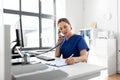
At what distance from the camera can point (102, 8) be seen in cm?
460

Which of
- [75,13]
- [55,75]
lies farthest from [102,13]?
[55,75]

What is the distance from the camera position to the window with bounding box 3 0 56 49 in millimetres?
4047

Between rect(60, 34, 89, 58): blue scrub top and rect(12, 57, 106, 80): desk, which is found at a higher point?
rect(60, 34, 89, 58): blue scrub top

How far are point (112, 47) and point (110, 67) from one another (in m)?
0.56

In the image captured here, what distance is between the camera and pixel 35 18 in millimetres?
4480

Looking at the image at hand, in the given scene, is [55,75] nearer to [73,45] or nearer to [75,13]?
[73,45]

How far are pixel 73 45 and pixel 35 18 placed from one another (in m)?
2.95

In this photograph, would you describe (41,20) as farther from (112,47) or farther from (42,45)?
(112,47)

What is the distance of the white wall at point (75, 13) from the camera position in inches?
190

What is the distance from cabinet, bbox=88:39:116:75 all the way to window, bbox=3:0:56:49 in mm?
1475

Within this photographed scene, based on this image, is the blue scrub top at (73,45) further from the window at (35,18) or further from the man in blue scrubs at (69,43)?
the window at (35,18)

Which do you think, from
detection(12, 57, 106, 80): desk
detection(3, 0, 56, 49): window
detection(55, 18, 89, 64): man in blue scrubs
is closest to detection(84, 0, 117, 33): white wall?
detection(3, 0, 56, 49): window

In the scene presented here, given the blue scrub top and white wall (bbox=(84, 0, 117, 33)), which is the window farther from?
the blue scrub top

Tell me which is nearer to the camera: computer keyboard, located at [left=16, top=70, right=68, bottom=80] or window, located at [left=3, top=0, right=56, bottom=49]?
computer keyboard, located at [left=16, top=70, right=68, bottom=80]
